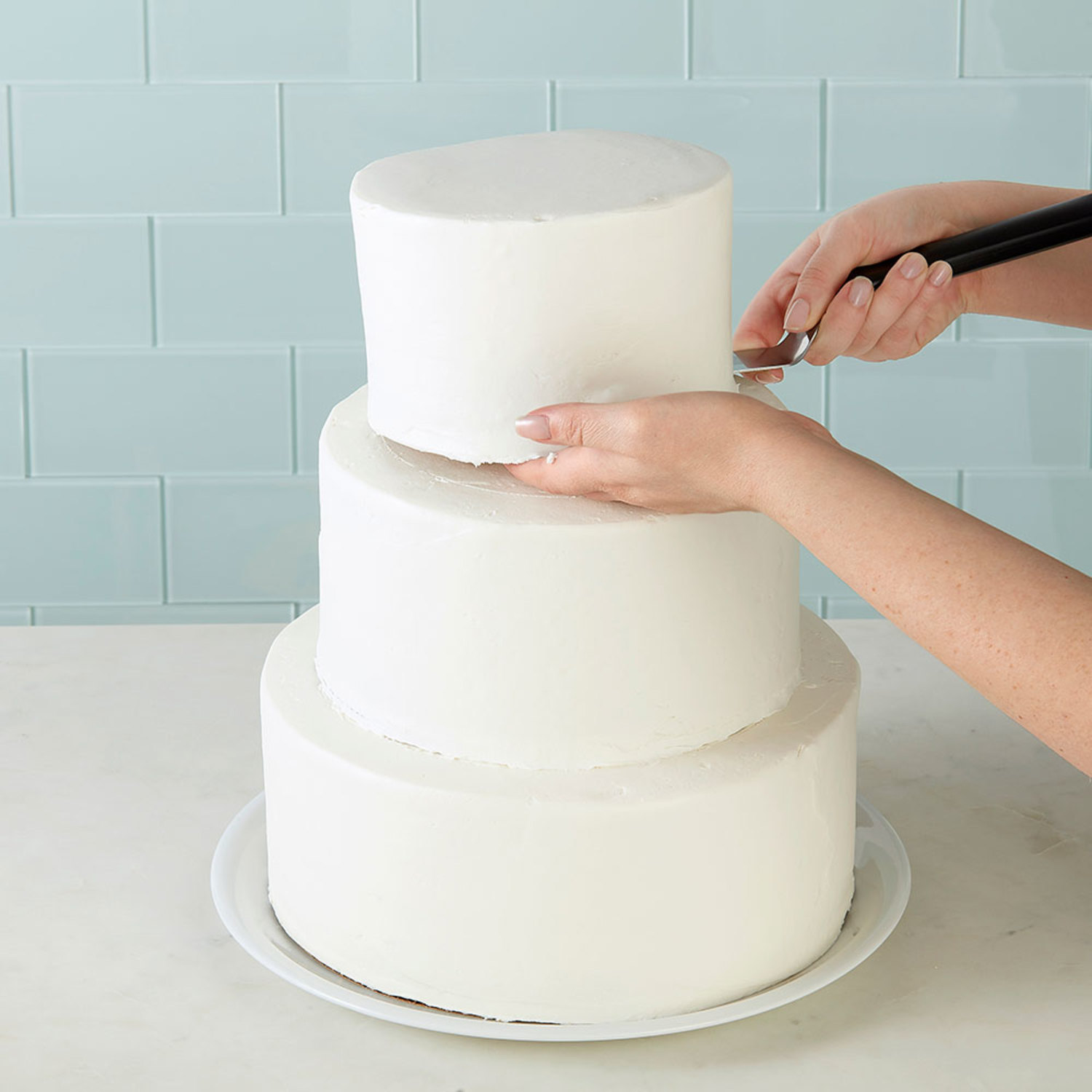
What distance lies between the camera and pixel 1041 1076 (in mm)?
761

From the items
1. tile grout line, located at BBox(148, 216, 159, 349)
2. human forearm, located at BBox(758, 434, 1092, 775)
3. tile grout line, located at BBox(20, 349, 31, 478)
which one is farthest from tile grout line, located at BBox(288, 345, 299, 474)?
human forearm, located at BBox(758, 434, 1092, 775)

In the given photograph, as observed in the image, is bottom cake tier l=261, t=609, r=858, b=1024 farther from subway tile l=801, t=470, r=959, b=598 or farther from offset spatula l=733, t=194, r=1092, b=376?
subway tile l=801, t=470, r=959, b=598

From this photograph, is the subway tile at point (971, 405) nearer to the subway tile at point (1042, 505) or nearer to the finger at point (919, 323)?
the subway tile at point (1042, 505)

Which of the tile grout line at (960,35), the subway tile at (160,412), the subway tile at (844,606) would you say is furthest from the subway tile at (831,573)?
the subway tile at (160,412)

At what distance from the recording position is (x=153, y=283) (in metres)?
1.80

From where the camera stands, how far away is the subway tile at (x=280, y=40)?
5.61ft

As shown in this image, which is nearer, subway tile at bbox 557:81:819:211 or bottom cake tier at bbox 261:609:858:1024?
bottom cake tier at bbox 261:609:858:1024

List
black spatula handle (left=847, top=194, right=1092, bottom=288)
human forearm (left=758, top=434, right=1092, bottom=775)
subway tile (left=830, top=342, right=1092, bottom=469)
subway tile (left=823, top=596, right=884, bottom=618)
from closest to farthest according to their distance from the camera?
human forearm (left=758, top=434, right=1092, bottom=775) → black spatula handle (left=847, top=194, right=1092, bottom=288) → subway tile (left=830, top=342, right=1092, bottom=469) → subway tile (left=823, top=596, right=884, bottom=618)

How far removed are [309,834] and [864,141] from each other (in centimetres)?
123

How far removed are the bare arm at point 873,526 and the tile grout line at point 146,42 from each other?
3.85 ft

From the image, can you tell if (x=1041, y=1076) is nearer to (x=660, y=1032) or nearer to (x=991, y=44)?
(x=660, y=1032)

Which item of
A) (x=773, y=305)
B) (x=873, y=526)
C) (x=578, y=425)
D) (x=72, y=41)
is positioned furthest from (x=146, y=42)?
(x=873, y=526)

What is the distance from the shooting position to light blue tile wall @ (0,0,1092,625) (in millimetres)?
1719

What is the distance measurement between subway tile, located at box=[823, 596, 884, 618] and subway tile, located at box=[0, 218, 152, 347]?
3.08ft
